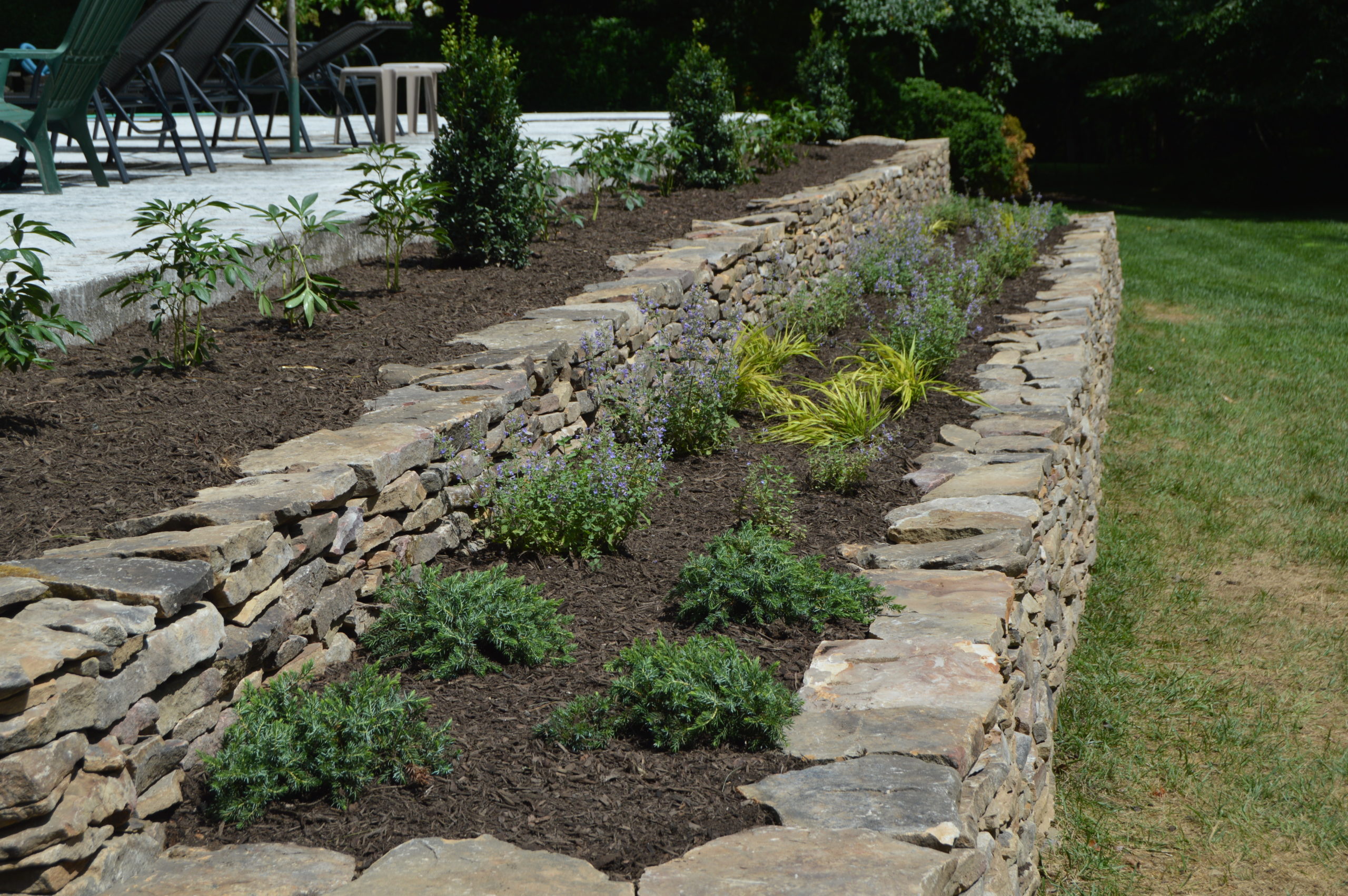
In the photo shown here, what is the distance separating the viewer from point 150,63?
6.59 metres

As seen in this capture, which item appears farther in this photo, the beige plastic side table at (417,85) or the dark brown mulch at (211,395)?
the beige plastic side table at (417,85)

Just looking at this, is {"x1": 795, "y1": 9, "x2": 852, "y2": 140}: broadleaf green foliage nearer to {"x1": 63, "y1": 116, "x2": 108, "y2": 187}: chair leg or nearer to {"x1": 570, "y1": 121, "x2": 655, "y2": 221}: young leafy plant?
{"x1": 570, "y1": 121, "x2": 655, "y2": 221}: young leafy plant

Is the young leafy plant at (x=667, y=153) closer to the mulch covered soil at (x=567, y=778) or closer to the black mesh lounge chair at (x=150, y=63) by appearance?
the black mesh lounge chair at (x=150, y=63)

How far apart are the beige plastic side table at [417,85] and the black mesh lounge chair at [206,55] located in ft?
4.19

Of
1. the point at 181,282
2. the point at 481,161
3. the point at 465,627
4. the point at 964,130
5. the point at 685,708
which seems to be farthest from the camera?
the point at 964,130

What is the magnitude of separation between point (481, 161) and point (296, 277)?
3.82 ft

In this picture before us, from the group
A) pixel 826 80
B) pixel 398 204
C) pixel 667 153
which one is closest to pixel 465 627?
pixel 398 204

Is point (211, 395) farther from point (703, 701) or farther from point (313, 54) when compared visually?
point (313, 54)

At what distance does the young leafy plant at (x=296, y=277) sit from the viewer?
12.8ft

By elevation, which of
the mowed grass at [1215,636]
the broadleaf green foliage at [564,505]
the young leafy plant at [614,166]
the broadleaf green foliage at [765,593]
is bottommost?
the mowed grass at [1215,636]

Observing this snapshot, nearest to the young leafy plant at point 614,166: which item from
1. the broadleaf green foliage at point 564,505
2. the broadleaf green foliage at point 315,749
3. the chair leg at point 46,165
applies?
the chair leg at point 46,165

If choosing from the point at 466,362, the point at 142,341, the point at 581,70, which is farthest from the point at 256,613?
the point at 581,70

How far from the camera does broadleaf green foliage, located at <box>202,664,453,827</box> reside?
2.04m

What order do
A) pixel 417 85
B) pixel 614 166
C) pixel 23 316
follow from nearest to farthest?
1. pixel 23 316
2. pixel 614 166
3. pixel 417 85
